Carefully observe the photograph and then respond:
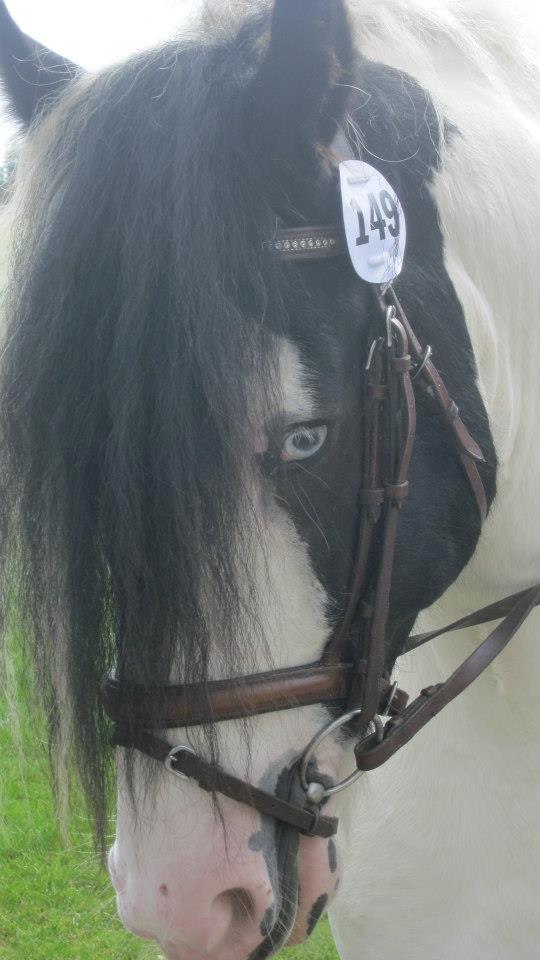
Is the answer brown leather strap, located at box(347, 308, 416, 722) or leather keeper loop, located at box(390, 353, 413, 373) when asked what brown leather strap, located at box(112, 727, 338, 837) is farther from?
leather keeper loop, located at box(390, 353, 413, 373)

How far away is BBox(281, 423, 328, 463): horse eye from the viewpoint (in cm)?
120

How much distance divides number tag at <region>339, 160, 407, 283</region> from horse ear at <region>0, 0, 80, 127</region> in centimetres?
48

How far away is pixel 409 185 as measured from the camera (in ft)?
4.54

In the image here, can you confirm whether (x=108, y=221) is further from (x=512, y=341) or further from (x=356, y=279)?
(x=512, y=341)

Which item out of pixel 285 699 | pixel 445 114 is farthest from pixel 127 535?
pixel 445 114

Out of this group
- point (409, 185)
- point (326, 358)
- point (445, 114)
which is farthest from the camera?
point (445, 114)

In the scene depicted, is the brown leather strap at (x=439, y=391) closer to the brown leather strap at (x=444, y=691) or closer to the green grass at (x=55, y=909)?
the brown leather strap at (x=444, y=691)

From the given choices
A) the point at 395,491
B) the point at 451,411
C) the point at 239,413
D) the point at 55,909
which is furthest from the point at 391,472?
the point at 55,909

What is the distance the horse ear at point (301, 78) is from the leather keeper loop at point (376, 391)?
0.34 meters

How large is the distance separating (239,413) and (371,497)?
0.89 feet

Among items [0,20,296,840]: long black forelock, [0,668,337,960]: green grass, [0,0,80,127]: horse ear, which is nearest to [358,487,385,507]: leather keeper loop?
[0,20,296,840]: long black forelock

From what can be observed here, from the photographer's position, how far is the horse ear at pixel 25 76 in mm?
1353

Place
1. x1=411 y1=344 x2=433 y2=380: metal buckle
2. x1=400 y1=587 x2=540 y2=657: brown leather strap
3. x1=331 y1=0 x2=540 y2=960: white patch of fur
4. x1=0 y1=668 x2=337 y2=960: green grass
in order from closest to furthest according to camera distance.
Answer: x1=411 y1=344 x2=433 y2=380: metal buckle < x1=331 y1=0 x2=540 y2=960: white patch of fur < x1=400 y1=587 x2=540 y2=657: brown leather strap < x1=0 y1=668 x2=337 y2=960: green grass

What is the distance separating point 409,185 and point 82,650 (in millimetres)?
861
